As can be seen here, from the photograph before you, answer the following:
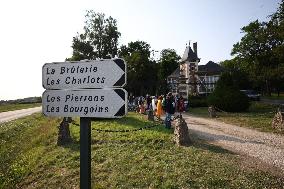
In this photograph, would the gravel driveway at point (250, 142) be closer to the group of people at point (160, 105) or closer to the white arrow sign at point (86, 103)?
the group of people at point (160, 105)

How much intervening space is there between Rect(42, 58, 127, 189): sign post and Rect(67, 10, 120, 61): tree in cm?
5407

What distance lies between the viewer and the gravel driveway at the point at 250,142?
12685mm

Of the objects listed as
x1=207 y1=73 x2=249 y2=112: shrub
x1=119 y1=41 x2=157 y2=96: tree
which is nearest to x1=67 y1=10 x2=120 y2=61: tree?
x1=119 y1=41 x2=157 y2=96: tree

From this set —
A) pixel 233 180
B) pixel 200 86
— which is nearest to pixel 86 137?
pixel 233 180

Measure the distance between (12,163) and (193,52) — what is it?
49064 millimetres

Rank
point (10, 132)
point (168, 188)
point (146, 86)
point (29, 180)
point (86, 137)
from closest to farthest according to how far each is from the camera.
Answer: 1. point (86, 137)
2. point (168, 188)
3. point (29, 180)
4. point (10, 132)
5. point (146, 86)

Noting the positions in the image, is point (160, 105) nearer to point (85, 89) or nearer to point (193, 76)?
point (85, 89)

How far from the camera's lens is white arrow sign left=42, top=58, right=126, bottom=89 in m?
4.80

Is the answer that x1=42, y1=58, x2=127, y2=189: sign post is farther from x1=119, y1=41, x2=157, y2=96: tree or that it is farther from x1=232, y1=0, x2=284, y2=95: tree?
x1=119, y1=41, x2=157, y2=96: tree

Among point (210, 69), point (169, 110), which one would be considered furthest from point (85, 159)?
point (210, 69)

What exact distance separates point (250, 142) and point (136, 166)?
19.9ft

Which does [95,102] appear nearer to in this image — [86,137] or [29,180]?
[86,137]

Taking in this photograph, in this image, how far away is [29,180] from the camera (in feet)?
42.8

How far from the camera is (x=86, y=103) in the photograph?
4883mm
